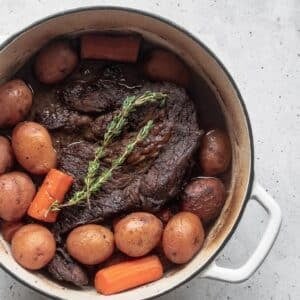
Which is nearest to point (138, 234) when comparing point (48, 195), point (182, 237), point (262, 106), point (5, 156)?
point (182, 237)

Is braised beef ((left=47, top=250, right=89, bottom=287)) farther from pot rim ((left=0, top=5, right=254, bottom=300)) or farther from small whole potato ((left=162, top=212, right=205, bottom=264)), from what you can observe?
small whole potato ((left=162, top=212, right=205, bottom=264))

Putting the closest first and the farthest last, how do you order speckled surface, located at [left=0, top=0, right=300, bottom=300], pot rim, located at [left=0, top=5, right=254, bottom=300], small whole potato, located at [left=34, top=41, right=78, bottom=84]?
1. pot rim, located at [left=0, top=5, right=254, bottom=300]
2. small whole potato, located at [left=34, top=41, right=78, bottom=84]
3. speckled surface, located at [left=0, top=0, right=300, bottom=300]

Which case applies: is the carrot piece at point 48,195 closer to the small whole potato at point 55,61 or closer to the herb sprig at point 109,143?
the herb sprig at point 109,143

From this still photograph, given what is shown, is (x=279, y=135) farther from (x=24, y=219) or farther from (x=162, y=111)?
(x=24, y=219)

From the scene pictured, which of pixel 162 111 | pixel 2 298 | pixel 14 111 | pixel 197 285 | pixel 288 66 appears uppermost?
pixel 288 66

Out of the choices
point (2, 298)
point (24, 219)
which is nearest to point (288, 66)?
point (24, 219)

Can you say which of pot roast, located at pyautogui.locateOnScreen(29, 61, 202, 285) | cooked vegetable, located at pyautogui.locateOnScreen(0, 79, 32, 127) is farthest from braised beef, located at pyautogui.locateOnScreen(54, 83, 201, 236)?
cooked vegetable, located at pyautogui.locateOnScreen(0, 79, 32, 127)
